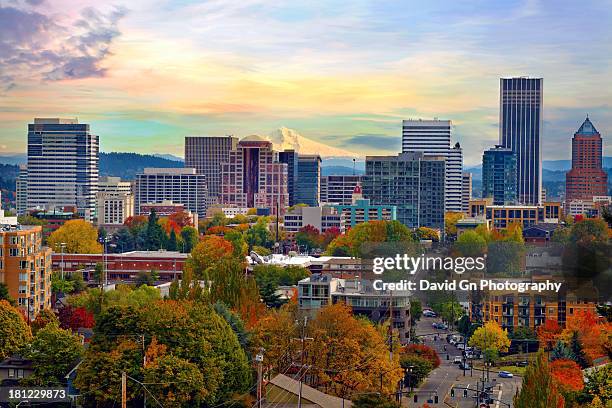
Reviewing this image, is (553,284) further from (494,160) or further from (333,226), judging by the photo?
(494,160)

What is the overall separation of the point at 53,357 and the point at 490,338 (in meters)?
19.5

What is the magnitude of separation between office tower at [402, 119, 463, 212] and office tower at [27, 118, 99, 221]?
40.9 m

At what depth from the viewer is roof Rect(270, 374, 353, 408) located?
3253 cm

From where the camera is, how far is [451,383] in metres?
42.6

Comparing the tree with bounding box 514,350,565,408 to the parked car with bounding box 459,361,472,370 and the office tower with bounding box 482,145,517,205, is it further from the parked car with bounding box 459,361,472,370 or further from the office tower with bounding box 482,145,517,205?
the office tower with bounding box 482,145,517,205

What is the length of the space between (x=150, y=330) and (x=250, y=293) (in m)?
12.4

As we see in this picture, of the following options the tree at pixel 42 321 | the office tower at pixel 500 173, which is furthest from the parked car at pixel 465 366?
the office tower at pixel 500 173

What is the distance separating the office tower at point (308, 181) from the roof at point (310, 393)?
152 meters

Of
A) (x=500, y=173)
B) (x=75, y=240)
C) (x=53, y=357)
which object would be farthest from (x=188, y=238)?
(x=500, y=173)

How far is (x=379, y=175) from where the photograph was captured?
137 meters

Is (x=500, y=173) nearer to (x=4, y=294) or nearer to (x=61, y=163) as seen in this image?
(x=61, y=163)

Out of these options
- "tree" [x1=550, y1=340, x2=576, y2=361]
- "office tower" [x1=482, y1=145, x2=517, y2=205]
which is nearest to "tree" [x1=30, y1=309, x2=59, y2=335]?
"tree" [x1=550, y1=340, x2=576, y2=361]

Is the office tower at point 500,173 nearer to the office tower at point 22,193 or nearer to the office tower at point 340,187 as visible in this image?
the office tower at point 340,187

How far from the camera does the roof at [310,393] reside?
3253 cm
